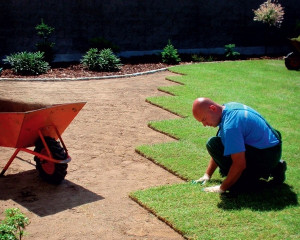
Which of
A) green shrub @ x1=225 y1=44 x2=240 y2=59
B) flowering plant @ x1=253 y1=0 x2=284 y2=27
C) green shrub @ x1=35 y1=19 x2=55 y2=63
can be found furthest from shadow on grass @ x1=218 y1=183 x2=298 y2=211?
flowering plant @ x1=253 y1=0 x2=284 y2=27

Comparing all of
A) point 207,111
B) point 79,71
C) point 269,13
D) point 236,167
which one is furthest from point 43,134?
point 269,13

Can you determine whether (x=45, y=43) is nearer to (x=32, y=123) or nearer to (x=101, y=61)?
(x=101, y=61)

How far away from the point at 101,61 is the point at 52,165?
335 inches

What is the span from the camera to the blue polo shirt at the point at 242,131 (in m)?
5.44

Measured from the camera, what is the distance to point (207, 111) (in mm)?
5535

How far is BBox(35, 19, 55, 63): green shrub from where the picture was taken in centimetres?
1482

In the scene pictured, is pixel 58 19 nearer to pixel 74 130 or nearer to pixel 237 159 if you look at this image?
pixel 74 130

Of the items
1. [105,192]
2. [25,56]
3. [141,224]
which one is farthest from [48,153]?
[25,56]

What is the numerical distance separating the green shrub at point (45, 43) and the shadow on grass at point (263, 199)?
10.4 meters

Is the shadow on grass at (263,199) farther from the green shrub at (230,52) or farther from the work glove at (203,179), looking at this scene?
the green shrub at (230,52)

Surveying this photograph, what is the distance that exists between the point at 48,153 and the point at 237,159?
8.11 ft

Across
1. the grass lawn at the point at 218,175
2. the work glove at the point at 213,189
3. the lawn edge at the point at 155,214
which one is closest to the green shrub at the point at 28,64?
the grass lawn at the point at 218,175

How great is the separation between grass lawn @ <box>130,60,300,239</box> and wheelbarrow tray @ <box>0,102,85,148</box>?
151 cm

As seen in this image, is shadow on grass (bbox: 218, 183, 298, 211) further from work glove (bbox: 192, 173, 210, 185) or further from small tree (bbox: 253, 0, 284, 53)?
small tree (bbox: 253, 0, 284, 53)
